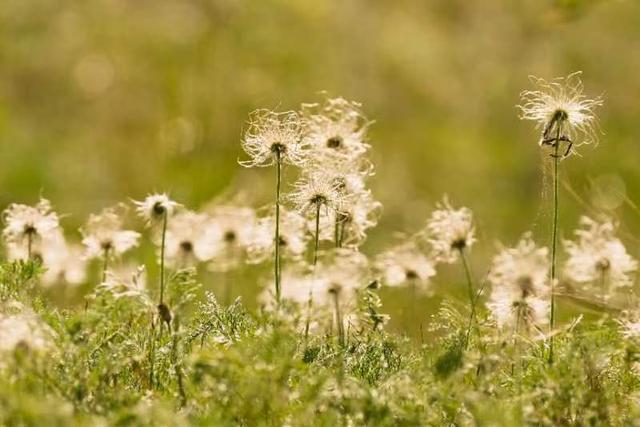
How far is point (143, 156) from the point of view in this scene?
25078mm

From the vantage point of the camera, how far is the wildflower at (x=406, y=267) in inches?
160

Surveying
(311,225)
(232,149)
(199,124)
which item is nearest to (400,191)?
(232,149)

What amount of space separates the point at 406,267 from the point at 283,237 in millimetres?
443

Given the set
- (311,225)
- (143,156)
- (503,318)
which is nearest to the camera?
(503,318)

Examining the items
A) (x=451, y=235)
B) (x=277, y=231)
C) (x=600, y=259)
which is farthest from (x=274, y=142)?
(x=600, y=259)

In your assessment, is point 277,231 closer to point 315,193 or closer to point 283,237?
point 315,193

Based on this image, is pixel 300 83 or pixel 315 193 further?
pixel 300 83

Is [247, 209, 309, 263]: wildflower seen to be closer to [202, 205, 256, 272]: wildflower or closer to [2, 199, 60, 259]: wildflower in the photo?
[202, 205, 256, 272]: wildflower

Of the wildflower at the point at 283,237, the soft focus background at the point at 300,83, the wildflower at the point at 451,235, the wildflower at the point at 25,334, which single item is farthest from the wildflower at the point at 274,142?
the soft focus background at the point at 300,83

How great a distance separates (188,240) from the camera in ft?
14.8

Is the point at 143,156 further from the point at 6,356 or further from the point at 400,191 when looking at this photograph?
the point at 6,356

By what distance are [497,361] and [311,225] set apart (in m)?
1.01

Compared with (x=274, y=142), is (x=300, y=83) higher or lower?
higher

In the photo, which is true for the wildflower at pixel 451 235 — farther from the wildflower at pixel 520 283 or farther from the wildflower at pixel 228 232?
the wildflower at pixel 228 232
